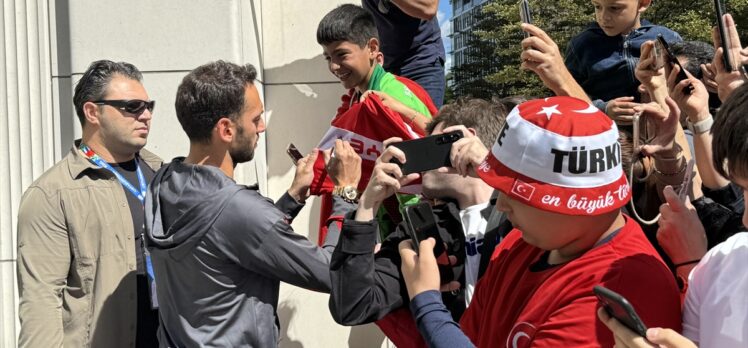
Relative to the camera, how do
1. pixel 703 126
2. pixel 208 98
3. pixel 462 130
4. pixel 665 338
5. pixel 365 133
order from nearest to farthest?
pixel 665 338 < pixel 703 126 < pixel 462 130 < pixel 208 98 < pixel 365 133

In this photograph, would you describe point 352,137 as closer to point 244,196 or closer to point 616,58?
point 244,196

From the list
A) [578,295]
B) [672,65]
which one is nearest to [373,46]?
[672,65]

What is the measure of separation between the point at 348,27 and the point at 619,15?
3.97ft

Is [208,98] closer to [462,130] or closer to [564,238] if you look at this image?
[462,130]

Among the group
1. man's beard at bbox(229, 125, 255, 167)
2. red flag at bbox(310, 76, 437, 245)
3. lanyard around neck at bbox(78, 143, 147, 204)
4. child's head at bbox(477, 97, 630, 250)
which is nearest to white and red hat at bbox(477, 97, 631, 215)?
child's head at bbox(477, 97, 630, 250)

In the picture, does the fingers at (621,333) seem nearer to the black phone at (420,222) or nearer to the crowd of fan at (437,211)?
the crowd of fan at (437,211)

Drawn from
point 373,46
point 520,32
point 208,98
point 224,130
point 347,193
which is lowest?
point 347,193

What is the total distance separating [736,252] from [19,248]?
120 inches

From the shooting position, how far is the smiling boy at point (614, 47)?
12.3ft

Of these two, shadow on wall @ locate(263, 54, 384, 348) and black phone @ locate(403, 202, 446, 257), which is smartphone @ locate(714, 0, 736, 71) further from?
shadow on wall @ locate(263, 54, 384, 348)

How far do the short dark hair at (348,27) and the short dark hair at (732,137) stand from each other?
238 cm

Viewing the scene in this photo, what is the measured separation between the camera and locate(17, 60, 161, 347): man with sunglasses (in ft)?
12.2

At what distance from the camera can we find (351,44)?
3.97 meters

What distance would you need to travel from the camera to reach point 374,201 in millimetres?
2498
